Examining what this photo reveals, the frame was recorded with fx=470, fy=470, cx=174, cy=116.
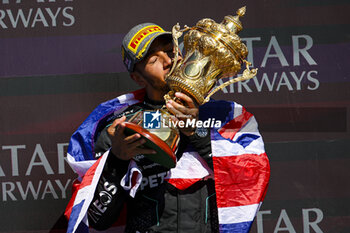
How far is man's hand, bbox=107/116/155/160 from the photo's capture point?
1.64m

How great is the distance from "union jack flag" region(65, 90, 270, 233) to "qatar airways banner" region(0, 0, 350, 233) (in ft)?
1.96

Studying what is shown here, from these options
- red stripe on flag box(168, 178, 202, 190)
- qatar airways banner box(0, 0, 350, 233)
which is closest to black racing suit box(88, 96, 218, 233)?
red stripe on flag box(168, 178, 202, 190)

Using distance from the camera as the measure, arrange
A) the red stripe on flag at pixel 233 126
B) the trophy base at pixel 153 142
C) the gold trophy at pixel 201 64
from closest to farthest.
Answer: the trophy base at pixel 153 142
the gold trophy at pixel 201 64
the red stripe on flag at pixel 233 126

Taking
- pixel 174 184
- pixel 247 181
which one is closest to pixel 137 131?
pixel 174 184

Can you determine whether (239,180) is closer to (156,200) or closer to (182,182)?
(182,182)

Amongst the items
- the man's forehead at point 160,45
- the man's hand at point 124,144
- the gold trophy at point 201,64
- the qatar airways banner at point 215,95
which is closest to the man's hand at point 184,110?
the gold trophy at point 201,64

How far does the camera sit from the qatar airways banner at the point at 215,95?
2576 millimetres

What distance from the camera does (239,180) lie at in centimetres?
189

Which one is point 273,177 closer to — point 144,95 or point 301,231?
point 301,231

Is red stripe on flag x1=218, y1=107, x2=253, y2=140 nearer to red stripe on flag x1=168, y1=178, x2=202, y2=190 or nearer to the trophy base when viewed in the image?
red stripe on flag x1=168, y1=178, x2=202, y2=190

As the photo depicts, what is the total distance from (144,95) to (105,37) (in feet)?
1.96

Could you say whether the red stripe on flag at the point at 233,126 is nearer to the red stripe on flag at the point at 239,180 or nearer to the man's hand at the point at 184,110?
the red stripe on flag at the point at 239,180

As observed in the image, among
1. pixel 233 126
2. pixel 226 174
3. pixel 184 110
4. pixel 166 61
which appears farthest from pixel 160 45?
pixel 226 174

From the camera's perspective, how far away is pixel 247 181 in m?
1.89
